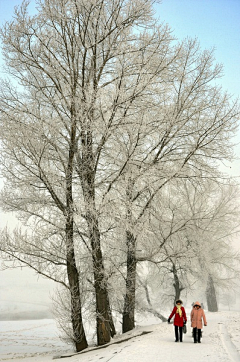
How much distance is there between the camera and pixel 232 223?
21438mm

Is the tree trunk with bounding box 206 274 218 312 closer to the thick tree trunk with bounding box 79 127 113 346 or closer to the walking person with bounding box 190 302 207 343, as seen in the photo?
the thick tree trunk with bounding box 79 127 113 346

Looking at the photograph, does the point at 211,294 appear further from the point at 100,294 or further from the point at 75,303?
the point at 75,303

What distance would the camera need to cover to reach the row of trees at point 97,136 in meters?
9.04

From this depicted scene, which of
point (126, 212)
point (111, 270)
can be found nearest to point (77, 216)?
point (126, 212)

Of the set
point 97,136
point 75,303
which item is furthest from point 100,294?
point 97,136

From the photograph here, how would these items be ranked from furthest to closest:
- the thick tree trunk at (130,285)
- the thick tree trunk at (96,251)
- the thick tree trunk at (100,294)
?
1. the thick tree trunk at (130,285)
2. the thick tree trunk at (100,294)
3. the thick tree trunk at (96,251)

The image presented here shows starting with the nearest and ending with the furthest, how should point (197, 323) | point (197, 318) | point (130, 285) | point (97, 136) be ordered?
point (197, 323) → point (197, 318) → point (97, 136) → point (130, 285)

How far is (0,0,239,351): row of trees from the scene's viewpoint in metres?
9.04

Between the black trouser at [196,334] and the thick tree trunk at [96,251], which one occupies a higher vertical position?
the thick tree trunk at [96,251]

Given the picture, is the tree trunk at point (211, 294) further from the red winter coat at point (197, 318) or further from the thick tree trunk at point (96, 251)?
the red winter coat at point (197, 318)

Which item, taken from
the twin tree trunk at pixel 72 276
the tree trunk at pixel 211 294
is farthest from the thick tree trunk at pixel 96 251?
the tree trunk at pixel 211 294

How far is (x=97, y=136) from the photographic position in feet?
32.7

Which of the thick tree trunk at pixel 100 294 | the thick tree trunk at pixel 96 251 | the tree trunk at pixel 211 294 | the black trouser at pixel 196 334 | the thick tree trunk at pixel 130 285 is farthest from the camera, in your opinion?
the tree trunk at pixel 211 294

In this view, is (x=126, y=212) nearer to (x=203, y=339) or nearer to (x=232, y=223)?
(x=203, y=339)
